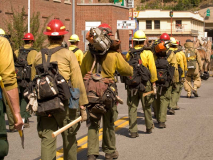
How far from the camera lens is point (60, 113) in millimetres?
5980

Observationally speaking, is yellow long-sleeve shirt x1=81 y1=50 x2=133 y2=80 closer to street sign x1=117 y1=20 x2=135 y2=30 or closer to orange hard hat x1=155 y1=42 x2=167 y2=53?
orange hard hat x1=155 y1=42 x2=167 y2=53

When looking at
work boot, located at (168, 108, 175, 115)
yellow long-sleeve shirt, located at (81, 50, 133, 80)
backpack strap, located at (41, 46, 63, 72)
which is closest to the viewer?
backpack strap, located at (41, 46, 63, 72)

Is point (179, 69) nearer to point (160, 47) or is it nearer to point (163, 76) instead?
point (163, 76)

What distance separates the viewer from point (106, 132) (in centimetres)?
765

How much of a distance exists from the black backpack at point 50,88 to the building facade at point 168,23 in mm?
76053

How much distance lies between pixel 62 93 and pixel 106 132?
6.68 ft

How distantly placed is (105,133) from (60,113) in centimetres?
182

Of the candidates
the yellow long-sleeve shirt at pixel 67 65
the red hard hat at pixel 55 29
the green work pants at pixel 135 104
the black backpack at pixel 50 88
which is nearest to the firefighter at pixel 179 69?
the green work pants at pixel 135 104

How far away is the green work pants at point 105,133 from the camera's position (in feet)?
24.4

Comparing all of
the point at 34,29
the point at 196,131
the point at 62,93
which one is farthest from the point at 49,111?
the point at 34,29

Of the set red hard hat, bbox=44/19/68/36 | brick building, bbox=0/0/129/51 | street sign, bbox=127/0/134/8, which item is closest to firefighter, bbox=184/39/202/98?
red hard hat, bbox=44/19/68/36

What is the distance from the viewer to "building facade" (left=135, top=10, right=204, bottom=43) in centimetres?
8144

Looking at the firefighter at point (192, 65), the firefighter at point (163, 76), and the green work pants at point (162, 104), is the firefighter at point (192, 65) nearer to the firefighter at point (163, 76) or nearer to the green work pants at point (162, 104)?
the firefighter at point (163, 76)

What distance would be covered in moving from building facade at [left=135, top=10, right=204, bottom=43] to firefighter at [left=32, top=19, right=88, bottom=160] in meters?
75.7
